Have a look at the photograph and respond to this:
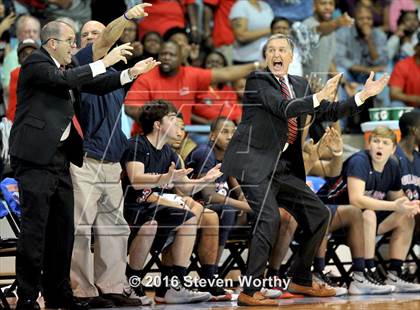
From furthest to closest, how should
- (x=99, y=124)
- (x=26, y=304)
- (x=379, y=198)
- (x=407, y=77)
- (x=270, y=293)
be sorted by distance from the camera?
1. (x=407, y=77)
2. (x=379, y=198)
3. (x=270, y=293)
4. (x=99, y=124)
5. (x=26, y=304)

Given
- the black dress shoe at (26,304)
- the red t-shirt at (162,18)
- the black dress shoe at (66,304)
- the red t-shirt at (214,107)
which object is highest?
the red t-shirt at (162,18)

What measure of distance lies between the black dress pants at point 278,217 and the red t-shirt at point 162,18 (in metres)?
3.48

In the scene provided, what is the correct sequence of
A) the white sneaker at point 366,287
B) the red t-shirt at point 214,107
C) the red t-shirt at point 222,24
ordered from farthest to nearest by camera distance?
the red t-shirt at point 222,24, the red t-shirt at point 214,107, the white sneaker at point 366,287

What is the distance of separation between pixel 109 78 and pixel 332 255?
9.84ft

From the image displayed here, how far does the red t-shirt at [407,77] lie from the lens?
12.1 m

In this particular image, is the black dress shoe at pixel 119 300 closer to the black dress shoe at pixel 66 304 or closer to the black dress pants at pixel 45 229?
the black dress shoe at pixel 66 304

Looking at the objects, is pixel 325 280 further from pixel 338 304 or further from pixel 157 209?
pixel 157 209

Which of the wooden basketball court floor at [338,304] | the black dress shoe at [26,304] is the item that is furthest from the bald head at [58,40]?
the wooden basketball court floor at [338,304]

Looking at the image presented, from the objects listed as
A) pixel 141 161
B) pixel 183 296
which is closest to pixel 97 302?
pixel 183 296

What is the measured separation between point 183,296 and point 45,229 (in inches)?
57.1

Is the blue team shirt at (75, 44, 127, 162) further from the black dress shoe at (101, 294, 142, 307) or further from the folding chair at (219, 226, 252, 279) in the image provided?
the folding chair at (219, 226, 252, 279)

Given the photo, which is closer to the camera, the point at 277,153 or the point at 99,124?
the point at 99,124

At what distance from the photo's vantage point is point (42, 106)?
718 centimetres

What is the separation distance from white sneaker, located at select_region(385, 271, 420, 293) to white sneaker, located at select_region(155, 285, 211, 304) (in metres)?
1.89
